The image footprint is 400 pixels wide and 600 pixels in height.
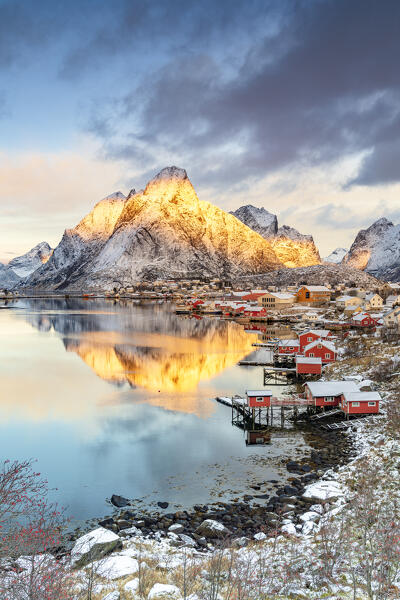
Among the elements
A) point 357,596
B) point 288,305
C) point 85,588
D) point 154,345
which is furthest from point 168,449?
point 288,305

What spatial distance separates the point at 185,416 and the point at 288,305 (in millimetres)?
78077

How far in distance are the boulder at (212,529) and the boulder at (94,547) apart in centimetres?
264

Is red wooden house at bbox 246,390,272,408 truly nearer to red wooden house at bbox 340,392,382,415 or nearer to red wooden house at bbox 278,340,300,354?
red wooden house at bbox 340,392,382,415

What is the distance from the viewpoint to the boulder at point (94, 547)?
36.9 feet

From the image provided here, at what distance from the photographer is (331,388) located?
26469 millimetres

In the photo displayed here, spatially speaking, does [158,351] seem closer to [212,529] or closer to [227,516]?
[227,516]

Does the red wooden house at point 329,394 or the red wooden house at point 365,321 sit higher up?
the red wooden house at point 365,321

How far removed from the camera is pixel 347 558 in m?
9.93

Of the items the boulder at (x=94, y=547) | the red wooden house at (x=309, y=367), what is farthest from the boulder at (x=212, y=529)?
the red wooden house at (x=309, y=367)

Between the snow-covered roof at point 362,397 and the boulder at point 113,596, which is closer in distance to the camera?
the boulder at point 113,596

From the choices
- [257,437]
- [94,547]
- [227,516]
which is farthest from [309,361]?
[94,547]

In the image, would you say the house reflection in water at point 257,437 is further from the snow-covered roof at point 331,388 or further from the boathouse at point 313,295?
the boathouse at point 313,295

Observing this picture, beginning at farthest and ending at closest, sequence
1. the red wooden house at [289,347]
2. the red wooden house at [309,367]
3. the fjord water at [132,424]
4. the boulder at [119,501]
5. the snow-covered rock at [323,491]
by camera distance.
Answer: the red wooden house at [289,347]
the red wooden house at [309,367]
the fjord water at [132,424]
the boulder at [119,501]
the snow-covered rock at [323,491]

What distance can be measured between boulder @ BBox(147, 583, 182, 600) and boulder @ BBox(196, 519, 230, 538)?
13.6ft
